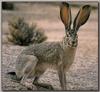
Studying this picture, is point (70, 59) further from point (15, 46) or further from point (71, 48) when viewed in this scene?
point (15, 46)

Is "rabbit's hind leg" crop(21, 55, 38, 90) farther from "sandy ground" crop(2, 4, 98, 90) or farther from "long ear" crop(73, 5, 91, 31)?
"long ear" crop(73, 5, 91, 31)

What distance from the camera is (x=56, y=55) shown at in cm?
911

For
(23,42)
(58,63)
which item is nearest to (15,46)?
(23,42)

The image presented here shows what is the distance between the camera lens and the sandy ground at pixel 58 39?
923cm

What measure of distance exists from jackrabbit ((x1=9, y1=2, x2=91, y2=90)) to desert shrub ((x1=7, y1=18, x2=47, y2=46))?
382 mm

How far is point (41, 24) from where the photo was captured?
9.97m

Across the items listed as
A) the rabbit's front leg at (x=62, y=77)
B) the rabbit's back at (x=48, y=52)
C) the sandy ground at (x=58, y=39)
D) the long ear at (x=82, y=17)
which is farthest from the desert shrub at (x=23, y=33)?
the long ear at (x=82, y=17)

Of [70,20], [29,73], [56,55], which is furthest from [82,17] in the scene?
[29,73]

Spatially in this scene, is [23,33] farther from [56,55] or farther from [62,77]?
[62,77]

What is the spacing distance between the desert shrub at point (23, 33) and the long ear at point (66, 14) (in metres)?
0.56

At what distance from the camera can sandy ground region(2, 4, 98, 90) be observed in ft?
30.3

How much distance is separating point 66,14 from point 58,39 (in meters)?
0.56

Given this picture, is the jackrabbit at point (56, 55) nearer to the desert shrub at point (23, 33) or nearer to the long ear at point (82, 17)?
the long ear at point (82, 17)

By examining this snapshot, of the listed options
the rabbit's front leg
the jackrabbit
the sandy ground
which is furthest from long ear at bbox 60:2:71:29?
the rabbit's front leg
